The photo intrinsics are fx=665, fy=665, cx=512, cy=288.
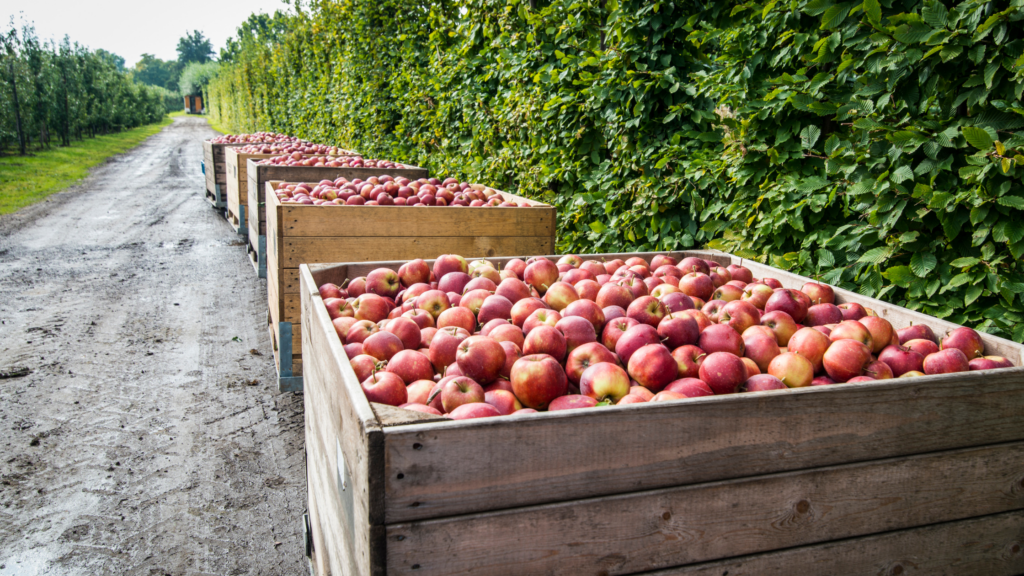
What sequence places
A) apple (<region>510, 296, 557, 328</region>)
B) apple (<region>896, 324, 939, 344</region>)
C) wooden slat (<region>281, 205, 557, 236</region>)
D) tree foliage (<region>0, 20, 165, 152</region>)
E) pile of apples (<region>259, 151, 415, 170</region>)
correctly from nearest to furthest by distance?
apple (<region>896, 324, 939, 344</region>), apple (<region>510, 296, 557, 328</region>), wooden slat (<region>281, 205, 557, 236</region>), pile of apples (<region>259, 151, 415, 170</region>), tree foliage (<region>0, 20, 165, 152</region>)

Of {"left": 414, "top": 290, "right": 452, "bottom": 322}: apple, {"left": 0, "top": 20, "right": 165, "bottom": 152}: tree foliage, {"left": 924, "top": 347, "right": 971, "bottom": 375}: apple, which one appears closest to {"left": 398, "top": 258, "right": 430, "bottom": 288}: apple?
{"left": 414, "top": 290, "right": 452, "bottom": 322}: apple

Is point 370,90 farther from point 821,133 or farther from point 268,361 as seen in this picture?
point 821,133

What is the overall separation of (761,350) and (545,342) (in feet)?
2.04

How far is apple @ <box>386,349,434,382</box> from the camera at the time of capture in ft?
5.90

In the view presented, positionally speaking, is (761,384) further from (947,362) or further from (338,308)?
(338,308)

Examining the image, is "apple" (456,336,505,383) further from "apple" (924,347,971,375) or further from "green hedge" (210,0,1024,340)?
"green hedge" (210,0,1024,340)

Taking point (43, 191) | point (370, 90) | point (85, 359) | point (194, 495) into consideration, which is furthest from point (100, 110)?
point (194, 495)

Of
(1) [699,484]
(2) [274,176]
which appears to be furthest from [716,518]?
(2) [274,176]

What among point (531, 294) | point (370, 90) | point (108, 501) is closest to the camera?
point (531, 294)

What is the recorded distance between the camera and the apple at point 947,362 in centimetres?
176

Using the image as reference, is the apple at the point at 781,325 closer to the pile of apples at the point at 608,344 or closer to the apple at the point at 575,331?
the pile of apples at the point at 608,344

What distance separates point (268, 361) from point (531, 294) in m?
3.27

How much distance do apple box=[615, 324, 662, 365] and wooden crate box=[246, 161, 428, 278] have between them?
17.2 ft

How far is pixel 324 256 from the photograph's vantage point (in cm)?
397
